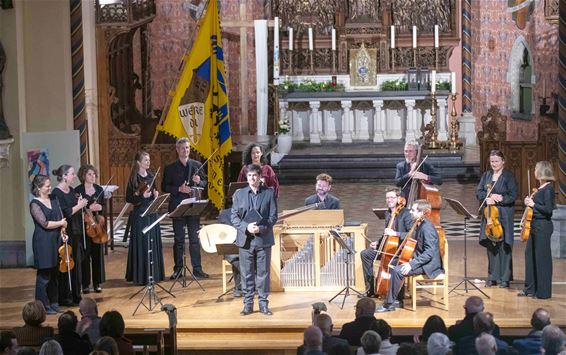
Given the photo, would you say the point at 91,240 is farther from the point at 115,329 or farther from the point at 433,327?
the point at 433,327

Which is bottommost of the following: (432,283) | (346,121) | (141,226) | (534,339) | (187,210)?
(432,283)

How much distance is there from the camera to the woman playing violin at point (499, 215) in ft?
44.8

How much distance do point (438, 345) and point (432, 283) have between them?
16.6 ft

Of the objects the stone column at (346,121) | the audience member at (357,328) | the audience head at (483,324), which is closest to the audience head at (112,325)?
the audience member at (357,328)

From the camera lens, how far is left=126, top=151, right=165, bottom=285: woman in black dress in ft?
46.1

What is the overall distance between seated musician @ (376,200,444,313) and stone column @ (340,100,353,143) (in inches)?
484

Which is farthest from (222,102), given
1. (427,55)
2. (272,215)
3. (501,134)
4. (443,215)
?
(427,55)

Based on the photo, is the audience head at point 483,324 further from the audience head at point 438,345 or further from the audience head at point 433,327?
the audience head at point 438,345

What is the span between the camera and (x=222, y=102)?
615 inches

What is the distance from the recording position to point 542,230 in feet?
43.3

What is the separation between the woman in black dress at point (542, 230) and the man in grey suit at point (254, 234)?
273cm

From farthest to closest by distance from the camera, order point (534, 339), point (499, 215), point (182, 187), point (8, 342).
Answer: point (182, 187) → point (499, 215) → point (534, 339) → point (8, 342)

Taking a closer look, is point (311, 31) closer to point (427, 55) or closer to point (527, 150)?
Result: point (427, 55)


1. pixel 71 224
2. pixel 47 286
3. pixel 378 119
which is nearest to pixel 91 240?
pixel 71 224
